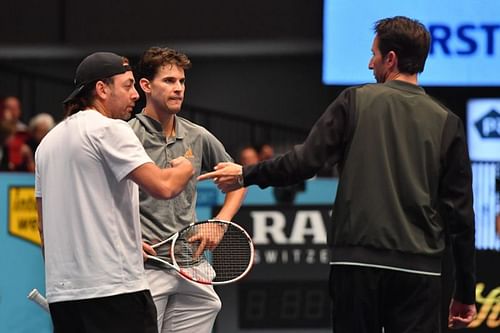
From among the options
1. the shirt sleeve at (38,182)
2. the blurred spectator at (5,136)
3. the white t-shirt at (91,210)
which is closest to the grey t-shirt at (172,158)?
the shirt sleeve at (38,182)

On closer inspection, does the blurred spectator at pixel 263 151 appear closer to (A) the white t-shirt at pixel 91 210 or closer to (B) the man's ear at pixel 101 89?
(B) the man's ear at pixel 101 89

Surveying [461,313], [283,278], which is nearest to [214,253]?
[461,313]

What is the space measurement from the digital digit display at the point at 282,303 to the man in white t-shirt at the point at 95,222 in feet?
14.5

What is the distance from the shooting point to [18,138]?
40.3 feet

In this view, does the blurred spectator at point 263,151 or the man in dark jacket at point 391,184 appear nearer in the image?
the man in dark jacket at point 391,184

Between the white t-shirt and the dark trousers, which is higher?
the white t-shirt

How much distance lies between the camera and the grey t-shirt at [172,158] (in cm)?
582

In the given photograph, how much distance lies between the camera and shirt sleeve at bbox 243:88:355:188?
16.0 feet

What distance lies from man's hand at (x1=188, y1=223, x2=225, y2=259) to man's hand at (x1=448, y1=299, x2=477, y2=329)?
1206 mm

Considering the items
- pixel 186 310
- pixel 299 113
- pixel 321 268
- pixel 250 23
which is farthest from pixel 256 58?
pixel 186 310

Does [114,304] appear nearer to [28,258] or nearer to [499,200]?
[28,258]

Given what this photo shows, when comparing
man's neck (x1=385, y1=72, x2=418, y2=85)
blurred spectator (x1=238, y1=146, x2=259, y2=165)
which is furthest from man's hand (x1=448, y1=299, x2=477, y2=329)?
blurred spectator (x1=238, y1=146, x2=259, y2=165)

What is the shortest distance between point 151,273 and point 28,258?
11.3ft

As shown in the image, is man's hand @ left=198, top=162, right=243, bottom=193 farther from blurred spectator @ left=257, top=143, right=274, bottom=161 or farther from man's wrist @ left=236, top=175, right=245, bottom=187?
blurred spectator @ left=257, top=143, right=274, bottom=161
